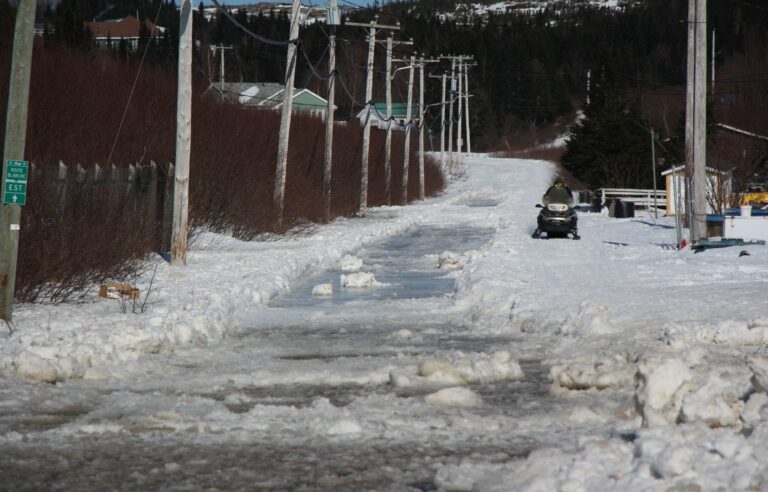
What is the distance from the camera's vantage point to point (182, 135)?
2078cm

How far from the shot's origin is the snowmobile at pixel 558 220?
31.3 metres

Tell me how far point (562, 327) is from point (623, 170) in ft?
188

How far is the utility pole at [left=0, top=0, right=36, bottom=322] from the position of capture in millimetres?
12547

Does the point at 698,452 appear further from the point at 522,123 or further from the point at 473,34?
the point at 473,34

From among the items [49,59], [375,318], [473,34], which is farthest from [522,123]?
[375,318]

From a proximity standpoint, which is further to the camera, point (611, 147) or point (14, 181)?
point (611, 147)

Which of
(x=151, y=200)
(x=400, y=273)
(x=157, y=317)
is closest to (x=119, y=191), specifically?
(x=151, y=200)

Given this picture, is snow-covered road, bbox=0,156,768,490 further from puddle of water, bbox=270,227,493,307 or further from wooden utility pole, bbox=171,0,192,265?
wooden utility pole, bbox=171,0,192,265

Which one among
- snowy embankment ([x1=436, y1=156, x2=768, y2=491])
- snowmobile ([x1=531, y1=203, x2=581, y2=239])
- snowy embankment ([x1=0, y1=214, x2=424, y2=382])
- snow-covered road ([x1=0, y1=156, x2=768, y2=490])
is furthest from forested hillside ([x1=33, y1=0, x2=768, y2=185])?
snow-covered road ([x1=0, y1=156, x2=768, y2=490])

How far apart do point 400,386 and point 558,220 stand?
73.1 feet

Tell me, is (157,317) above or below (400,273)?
below

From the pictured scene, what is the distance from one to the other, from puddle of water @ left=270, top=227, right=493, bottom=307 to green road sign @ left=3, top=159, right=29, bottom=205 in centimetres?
500

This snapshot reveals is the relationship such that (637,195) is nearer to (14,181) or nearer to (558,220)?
(558,220)

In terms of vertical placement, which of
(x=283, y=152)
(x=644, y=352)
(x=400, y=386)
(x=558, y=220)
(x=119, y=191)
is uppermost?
(x=283, y=152)
